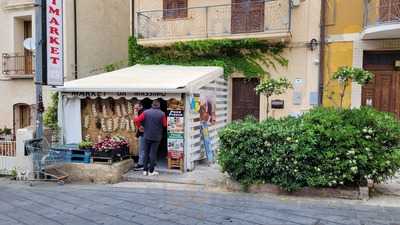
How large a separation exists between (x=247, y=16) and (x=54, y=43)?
6.00m

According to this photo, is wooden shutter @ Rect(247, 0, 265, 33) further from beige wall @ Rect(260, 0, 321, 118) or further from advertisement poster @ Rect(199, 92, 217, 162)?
advertisement poster @ Rect(199, 92, 217, 162)

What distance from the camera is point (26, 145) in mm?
9188

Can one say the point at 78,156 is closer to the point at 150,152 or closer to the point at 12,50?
the point at 150,152

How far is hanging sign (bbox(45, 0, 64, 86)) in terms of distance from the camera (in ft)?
31.3

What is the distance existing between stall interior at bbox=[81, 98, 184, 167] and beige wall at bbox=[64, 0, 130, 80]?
3.50m

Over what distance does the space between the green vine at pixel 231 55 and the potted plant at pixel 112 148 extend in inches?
168

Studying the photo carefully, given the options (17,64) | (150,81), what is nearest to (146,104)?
(150,81)

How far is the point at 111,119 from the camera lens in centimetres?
1079

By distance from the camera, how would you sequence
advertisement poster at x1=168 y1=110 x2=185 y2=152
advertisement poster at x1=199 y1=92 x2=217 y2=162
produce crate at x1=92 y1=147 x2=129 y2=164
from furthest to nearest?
advertisement poster at x1=199 y1=92 x2=217 y2=162
advertisement poster at x1=168 y1=110 x2=185 y2=152
produce crate at x1=92 y1=147 x2=129 y2=164

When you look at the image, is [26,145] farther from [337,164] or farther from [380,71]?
[380,71]

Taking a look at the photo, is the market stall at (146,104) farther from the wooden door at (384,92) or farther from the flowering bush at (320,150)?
the wooden door at (384,92)

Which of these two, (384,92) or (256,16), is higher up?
(256,16)

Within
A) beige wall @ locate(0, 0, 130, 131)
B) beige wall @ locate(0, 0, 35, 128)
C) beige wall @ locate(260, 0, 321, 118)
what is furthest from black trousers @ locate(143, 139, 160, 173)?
beige wall @ locate(0, 0, 35, 128)

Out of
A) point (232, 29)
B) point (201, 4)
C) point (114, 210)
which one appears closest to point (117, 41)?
point (201, 4)
